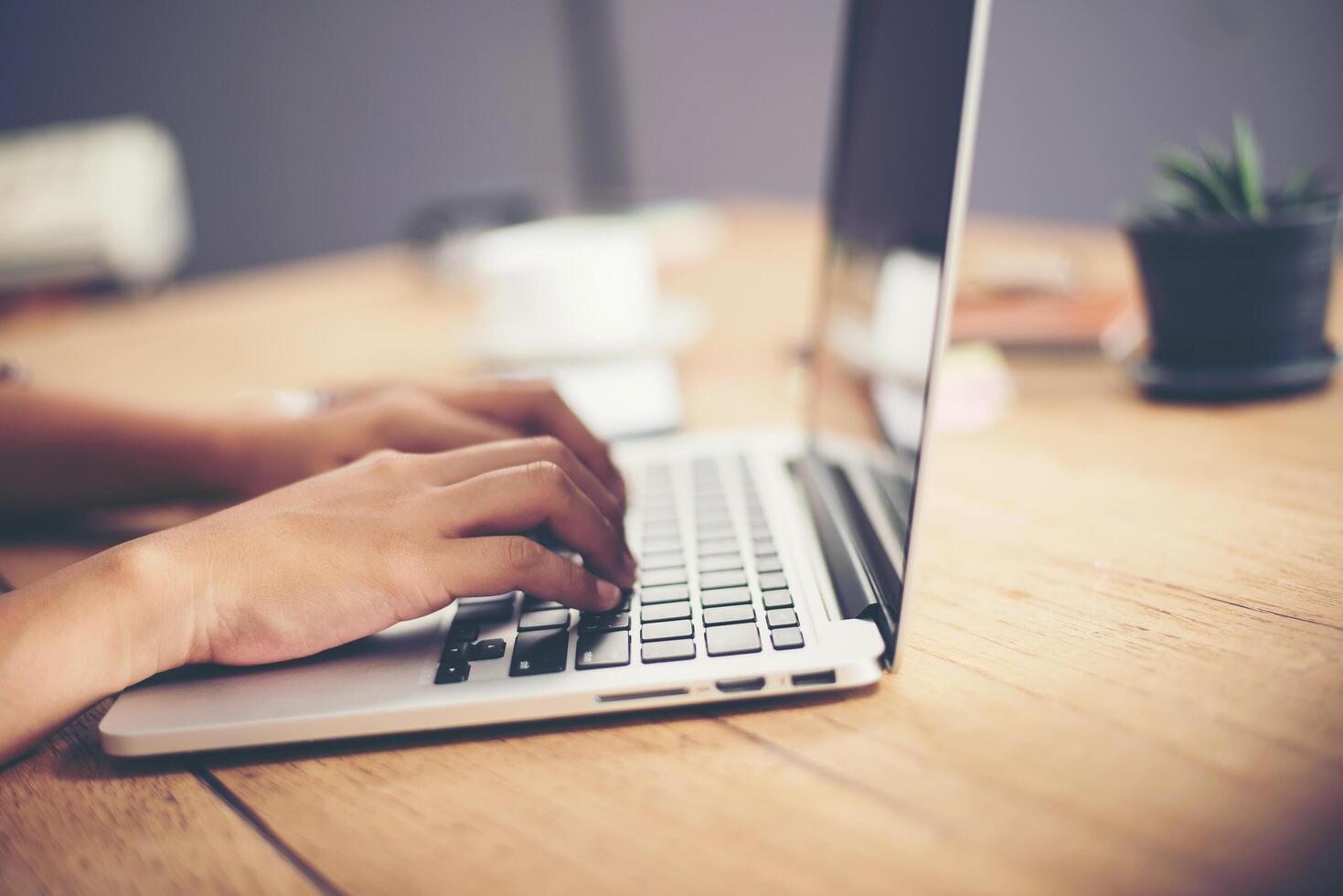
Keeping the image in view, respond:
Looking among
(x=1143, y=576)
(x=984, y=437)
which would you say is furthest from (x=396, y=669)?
(x=984, y=437)

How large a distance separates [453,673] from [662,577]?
112 millimetres

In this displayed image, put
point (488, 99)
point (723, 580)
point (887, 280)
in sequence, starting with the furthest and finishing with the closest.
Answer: point (488, 99) → point (887, 280) → point (723, 580)

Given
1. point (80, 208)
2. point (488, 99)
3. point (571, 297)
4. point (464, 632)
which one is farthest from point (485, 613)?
Result: point (488, 99)

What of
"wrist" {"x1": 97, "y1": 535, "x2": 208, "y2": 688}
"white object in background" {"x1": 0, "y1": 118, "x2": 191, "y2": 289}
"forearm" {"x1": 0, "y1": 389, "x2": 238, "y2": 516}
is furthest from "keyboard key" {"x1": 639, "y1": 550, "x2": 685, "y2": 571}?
"white object in background" {"x1": 0, "y1": 118, "x2": 191, "y2": 289}

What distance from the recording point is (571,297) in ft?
2.83

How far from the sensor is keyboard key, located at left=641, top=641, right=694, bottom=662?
361 mm

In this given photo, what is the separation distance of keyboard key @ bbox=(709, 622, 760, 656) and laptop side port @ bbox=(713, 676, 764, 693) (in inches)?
0.5

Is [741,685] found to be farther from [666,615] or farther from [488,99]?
[488,99]

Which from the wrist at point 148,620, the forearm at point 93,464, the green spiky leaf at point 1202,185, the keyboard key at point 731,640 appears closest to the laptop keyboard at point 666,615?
the keyboard key at point 731,640

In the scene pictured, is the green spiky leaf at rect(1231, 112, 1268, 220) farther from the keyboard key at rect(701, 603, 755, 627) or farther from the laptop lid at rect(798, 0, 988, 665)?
the keyboard key at rect(701, 603, 755, 627)

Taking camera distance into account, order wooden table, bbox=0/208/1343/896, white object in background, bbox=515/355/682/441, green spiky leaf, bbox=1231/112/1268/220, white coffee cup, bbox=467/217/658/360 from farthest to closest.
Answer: white coffee cup, bbox=467/217/658/360, white object in background, bbox=515/355/682/441, green spiky leaf, bbox=1231/112/1268/220, wooden table, bbox=0/208/1343/896

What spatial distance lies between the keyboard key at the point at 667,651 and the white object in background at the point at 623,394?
0.98 ft

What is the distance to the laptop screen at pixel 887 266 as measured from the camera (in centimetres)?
39

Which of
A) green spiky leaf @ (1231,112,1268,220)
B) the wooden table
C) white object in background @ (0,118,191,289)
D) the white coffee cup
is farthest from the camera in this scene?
white object in background @ (0,118,191,289)
